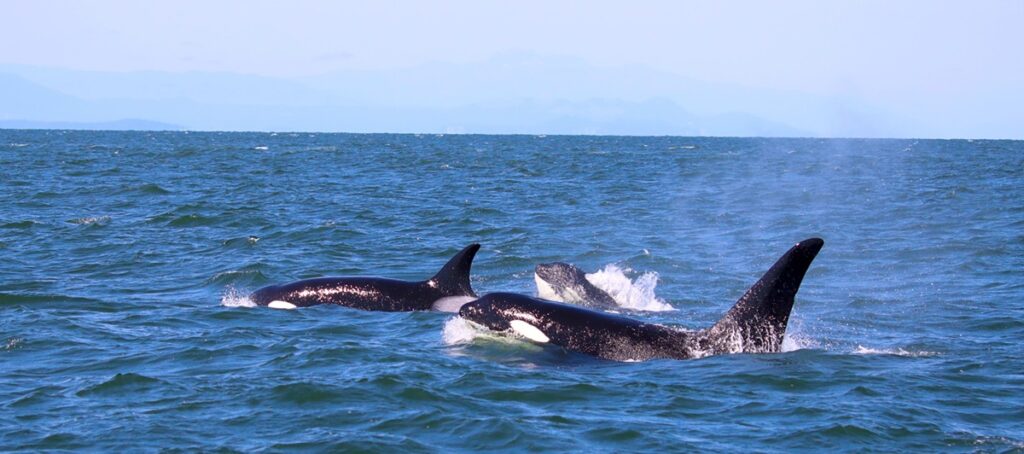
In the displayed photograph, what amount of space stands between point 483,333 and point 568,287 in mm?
4316

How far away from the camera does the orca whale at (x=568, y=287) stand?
59.6ft

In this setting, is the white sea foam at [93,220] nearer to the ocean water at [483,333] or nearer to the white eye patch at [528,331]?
the ocean water at [483,333]

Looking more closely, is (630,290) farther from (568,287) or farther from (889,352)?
(889,352)

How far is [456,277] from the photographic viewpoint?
54.6 ft

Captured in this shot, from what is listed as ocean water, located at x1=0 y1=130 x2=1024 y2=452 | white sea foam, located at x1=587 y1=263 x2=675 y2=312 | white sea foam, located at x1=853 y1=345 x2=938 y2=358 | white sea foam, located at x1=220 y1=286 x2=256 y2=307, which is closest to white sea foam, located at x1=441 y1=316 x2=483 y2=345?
ocean water, located at x1=0 y1=130 x2=1024 y2=452

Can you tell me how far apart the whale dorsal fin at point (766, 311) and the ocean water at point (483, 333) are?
0.76 ft

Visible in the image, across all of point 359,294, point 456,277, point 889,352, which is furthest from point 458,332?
point 889,352

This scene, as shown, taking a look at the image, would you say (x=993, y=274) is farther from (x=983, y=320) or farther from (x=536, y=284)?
(x=536, y=284)

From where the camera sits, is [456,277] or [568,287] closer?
[456,277]

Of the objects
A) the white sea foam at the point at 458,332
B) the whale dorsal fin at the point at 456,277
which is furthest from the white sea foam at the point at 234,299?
the white sea foam at the point at 458,332

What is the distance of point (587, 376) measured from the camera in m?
11.9

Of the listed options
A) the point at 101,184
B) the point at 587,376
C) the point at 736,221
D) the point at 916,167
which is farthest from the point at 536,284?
the point at 916,167

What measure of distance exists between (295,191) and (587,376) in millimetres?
32083

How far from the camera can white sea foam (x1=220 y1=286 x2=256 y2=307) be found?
17297 millimetres
